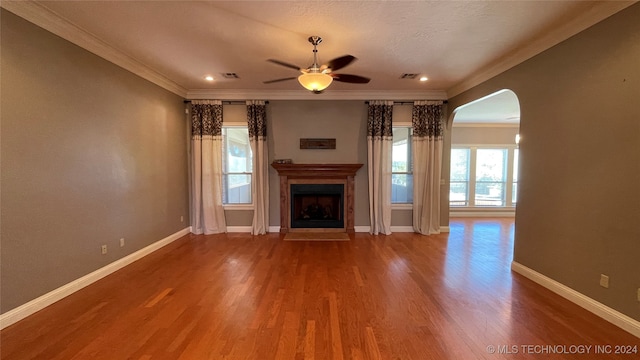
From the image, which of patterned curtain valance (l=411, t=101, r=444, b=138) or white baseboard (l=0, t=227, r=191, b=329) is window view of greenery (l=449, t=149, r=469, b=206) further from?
white baseboard (l=0, t=227, r=191, b=329)

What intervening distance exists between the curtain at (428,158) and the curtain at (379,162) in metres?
0.54

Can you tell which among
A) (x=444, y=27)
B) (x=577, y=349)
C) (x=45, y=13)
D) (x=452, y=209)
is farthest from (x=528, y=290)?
(x=45, y=13)

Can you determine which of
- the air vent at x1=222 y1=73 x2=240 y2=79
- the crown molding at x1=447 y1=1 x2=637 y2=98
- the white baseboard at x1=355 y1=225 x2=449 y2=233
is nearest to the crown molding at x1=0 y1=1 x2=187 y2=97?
the air vent at x1=222 y1=73 x2=240 y2=79

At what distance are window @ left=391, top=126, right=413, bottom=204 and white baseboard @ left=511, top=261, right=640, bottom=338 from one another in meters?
2.54

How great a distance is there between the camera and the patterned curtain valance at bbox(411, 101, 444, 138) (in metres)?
5.38

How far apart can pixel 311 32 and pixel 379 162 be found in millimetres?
3077

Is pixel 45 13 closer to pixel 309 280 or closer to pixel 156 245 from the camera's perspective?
pixel 156 245

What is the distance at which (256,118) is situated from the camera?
5320 millimetres

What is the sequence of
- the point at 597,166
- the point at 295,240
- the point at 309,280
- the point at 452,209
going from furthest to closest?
the point at 452,209
the point at 295,240
the point at 309,280
the point at 597,166

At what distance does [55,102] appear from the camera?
2.69 meters

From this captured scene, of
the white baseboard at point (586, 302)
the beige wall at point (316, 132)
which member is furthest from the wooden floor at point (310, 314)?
the beige wall at point (316, 132)

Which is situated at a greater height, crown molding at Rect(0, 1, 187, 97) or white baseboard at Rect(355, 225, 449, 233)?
crown molding at Rect(0, 1, 187, 97)

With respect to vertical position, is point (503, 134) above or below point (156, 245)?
above

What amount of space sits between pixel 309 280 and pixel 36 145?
3.04 metres
